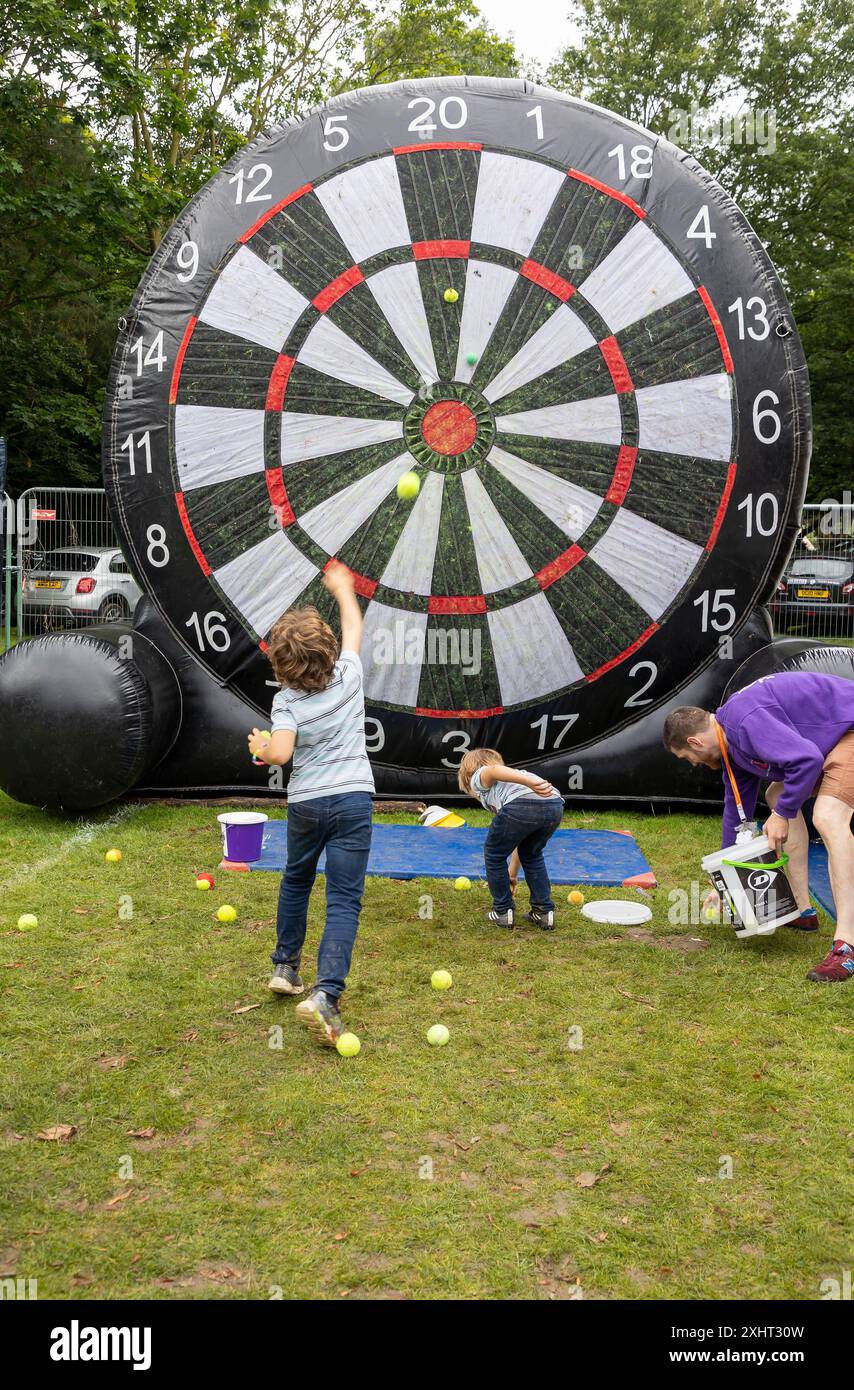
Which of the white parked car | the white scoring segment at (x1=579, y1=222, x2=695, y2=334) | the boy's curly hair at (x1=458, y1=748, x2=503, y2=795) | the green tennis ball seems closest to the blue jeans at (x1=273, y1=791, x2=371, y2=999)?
the boy's curly hair at (x1=458, y1=748, x2=503, y2=795)

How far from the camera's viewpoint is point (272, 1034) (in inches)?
147

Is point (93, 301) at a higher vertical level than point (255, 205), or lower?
higher

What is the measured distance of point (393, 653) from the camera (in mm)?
6473

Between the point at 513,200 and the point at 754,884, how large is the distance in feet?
→ 13.4

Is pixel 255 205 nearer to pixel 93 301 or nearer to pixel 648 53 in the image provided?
pixel 93 301

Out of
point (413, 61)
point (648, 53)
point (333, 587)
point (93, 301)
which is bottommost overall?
point (333, 587)

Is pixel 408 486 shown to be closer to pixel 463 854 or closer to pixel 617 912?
pixel 463 854

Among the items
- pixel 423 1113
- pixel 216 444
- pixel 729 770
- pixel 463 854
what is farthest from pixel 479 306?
pixel 423 1113

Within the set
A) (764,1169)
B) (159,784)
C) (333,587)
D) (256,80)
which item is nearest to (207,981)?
(333,587)

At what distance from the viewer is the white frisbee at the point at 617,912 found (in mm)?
4910

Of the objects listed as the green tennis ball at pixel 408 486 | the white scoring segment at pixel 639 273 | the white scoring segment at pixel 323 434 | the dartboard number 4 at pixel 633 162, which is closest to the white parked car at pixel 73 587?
the white scoring segment at pixel 323 434

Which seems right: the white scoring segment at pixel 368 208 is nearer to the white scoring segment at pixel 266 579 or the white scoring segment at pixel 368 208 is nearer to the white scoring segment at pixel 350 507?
the white scoring segment at pixel 350 507

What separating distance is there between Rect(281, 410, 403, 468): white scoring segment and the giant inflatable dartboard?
0.01 meters

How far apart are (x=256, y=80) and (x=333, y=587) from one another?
18041mm
